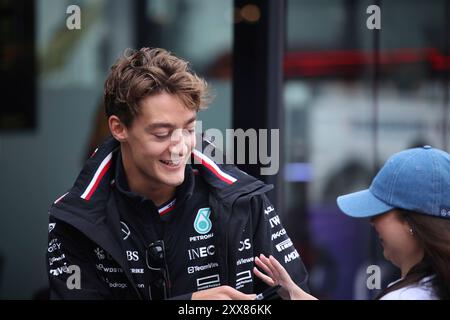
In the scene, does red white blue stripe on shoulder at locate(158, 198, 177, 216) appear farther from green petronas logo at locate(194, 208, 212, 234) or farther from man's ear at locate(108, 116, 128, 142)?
man's ear at locate(108, 116, 128, 142)

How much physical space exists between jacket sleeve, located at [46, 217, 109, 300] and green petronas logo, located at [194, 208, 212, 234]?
1.12 feet

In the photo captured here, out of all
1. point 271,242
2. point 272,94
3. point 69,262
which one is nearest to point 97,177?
point 69,262

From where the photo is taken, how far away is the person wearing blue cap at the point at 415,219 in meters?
1.92

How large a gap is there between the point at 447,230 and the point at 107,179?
107 centimetres

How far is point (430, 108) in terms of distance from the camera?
490cm

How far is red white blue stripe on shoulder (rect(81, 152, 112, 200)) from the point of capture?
7.77 ft

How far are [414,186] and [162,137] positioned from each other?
805 mm

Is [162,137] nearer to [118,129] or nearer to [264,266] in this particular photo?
[118,129]

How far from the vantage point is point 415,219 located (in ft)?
6.49

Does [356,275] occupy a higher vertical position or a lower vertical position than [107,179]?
lower

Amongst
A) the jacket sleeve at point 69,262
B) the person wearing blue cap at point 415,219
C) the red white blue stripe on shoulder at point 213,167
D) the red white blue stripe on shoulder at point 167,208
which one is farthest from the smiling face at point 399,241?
the jacket sleeve at point 69,262
